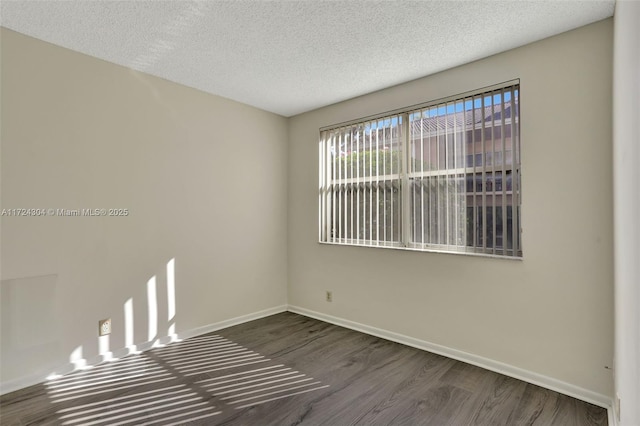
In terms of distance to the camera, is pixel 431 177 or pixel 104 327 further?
pixel 431 177

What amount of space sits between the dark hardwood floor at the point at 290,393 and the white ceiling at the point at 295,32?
257 cm

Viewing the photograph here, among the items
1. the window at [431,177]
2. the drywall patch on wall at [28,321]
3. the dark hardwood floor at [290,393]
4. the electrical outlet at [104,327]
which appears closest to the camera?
the dark hardwood floor at [290,393]

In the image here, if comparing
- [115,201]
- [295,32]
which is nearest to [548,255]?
[295,32]

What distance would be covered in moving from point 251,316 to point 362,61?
305 cm

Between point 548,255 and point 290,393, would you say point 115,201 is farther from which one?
point 548,255

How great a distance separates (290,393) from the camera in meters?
2.37

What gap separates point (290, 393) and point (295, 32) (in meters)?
2.58

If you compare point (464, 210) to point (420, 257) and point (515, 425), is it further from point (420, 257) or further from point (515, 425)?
point (515, 425)

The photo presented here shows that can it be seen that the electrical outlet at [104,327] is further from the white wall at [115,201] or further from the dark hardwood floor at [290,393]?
the dark hardwood floor at [290,393]

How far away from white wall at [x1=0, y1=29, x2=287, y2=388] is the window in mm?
1027

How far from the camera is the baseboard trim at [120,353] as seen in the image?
2.40 m

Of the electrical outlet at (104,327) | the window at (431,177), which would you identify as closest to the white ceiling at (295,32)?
the window at (431,177)

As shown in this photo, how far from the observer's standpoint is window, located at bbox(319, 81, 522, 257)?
265 centimetres

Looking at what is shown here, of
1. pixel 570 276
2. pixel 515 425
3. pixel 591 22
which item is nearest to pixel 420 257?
pixel 570 276
